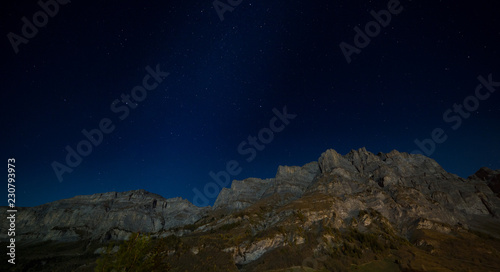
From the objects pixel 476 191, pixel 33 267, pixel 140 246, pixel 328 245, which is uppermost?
pixel 33 267

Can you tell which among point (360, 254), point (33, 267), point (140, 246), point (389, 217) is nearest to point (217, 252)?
point (360, 254)

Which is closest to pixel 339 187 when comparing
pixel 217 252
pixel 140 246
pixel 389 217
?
pixel 389 217

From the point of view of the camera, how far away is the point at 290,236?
127375 millimetres

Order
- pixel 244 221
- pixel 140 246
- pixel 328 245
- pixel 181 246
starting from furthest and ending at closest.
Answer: pixel 244 221
pixel 181 246
pixel 328 245
pixel 140 246

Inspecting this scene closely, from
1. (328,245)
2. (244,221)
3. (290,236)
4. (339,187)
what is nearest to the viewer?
(328,245)

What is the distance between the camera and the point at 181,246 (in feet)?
446

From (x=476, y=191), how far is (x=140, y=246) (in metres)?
281

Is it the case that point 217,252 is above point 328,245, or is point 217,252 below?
above

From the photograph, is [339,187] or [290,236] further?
[339,187]

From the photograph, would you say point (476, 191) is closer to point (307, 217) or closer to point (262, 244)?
point (307, 217)

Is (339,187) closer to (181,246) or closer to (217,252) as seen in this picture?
(217,252)

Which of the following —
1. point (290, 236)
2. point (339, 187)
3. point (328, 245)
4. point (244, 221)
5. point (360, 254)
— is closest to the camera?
point (360, 254)

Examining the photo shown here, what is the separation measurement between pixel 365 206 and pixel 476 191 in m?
123

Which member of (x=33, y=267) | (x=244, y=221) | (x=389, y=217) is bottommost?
(x=389, y=217)
